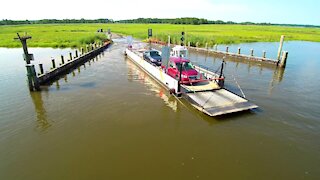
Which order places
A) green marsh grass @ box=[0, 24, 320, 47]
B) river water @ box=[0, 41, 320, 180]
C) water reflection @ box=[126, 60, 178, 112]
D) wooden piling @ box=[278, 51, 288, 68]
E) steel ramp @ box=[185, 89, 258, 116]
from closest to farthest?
river water @ box=[0, 41, 320, 180] → steel ramp @ box=[185, 89, 258, 116] → water reflection @ box=[126, 60, 178, 112] → wooden piling @ box=[278, 51, 288, 68] → green marsh grass @ box=[0, 24, 320, 47]

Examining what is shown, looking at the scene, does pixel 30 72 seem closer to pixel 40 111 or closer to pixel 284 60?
pixel 40 111

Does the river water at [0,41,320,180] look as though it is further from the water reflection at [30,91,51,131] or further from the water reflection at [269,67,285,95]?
the water reflection at [269,67,285,95]

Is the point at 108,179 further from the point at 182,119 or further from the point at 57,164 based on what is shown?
the point at 182,119

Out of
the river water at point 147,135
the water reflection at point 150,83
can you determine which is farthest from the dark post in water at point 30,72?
the water reflection at point 150,83

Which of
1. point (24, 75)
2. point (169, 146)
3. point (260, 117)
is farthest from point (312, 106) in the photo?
point (24, 75)

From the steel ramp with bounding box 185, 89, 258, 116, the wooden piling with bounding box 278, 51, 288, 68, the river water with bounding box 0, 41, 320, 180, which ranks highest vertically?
the wooden piling with bounding box 278, 51, 288, 68

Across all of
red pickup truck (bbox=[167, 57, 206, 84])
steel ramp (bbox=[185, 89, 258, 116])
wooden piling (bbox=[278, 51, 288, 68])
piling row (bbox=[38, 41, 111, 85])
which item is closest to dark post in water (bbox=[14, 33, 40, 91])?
piling row (bbox=[38, 41, 111, 85])
